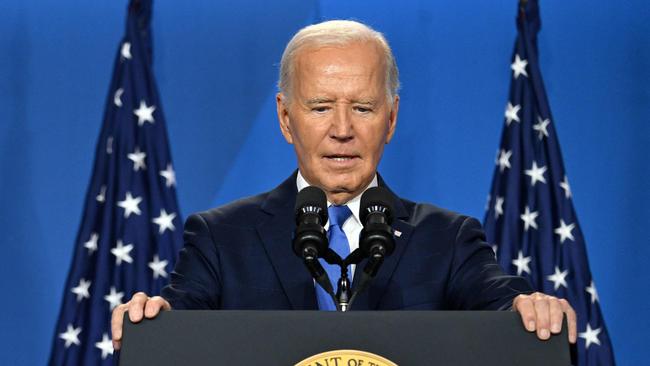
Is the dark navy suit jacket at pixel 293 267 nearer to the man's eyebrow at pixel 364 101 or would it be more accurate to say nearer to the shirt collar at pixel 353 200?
the shirt collar at pixel 353 200

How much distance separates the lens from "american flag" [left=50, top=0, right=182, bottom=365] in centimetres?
418

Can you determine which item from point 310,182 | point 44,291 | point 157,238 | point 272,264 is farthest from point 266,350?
point 44,291

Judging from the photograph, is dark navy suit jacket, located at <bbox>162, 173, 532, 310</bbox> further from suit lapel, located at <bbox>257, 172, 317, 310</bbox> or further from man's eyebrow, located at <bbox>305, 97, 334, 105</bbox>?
man's eyebrow, located at <bbox>305, 97, 334, 105</bbox>

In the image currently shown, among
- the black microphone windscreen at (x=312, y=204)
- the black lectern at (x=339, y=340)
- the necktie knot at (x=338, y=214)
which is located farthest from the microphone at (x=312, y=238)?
the necktie knot at (x=338, y=214)

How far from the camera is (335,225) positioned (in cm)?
233

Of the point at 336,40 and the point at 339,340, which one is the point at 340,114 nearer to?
the point at 336,40

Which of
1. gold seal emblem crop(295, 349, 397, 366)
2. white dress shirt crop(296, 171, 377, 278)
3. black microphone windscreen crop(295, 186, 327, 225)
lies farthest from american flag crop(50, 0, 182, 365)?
gold seal emblem crop(295, 349, 397, 366)

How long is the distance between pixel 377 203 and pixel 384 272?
457 mm

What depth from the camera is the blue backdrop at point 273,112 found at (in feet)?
14.8

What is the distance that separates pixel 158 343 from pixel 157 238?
105 inches

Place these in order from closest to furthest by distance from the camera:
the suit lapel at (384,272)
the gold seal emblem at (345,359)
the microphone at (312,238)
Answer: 1. the gold seal emblem at (345,359)
2. the microphone at (312,238)
3. the suit lapel at (384,272)

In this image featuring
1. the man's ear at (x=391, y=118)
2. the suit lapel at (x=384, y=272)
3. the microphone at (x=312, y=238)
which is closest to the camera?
the microphone at (x=312, y=238)

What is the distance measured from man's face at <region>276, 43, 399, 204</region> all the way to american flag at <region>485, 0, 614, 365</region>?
6.55 feet

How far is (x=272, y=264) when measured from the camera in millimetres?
2283
